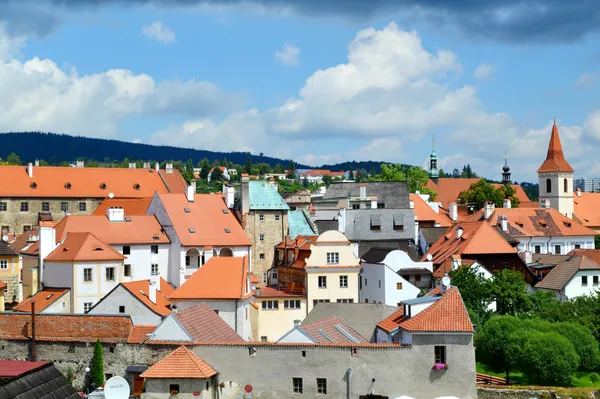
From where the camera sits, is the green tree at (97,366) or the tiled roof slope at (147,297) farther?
the tiled roof slope at (147,297)

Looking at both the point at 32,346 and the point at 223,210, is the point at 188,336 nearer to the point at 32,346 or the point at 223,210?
the point at 32,346

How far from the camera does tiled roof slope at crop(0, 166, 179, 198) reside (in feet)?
287

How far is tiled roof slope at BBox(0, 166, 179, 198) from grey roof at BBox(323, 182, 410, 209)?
20.2m

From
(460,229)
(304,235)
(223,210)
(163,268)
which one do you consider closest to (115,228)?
(163,268)

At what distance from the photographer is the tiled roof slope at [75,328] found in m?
42.1

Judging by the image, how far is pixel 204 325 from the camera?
4300 cm

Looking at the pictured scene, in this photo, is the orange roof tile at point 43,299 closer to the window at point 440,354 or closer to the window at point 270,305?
the window at point 270,305

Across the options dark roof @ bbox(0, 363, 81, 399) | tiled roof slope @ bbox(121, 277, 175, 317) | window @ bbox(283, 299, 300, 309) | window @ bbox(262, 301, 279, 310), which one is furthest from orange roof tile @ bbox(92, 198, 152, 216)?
dark roof @ bbox(0, 363, 81, 399)

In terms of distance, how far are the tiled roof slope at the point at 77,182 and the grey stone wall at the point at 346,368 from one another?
53647mm

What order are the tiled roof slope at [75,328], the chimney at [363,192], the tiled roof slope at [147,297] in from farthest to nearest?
the chimney at [363,192] → the tiled roof slope at [147,297] → the tiled roof slope at [75,328]

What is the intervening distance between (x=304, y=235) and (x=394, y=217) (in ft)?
28.5

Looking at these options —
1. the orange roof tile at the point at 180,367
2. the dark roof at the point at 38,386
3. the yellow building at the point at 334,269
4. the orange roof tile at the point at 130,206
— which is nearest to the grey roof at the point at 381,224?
the yellow building at the point at 334,269

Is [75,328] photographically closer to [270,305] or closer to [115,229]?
[270,305]

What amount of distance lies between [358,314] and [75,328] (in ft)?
55.3
